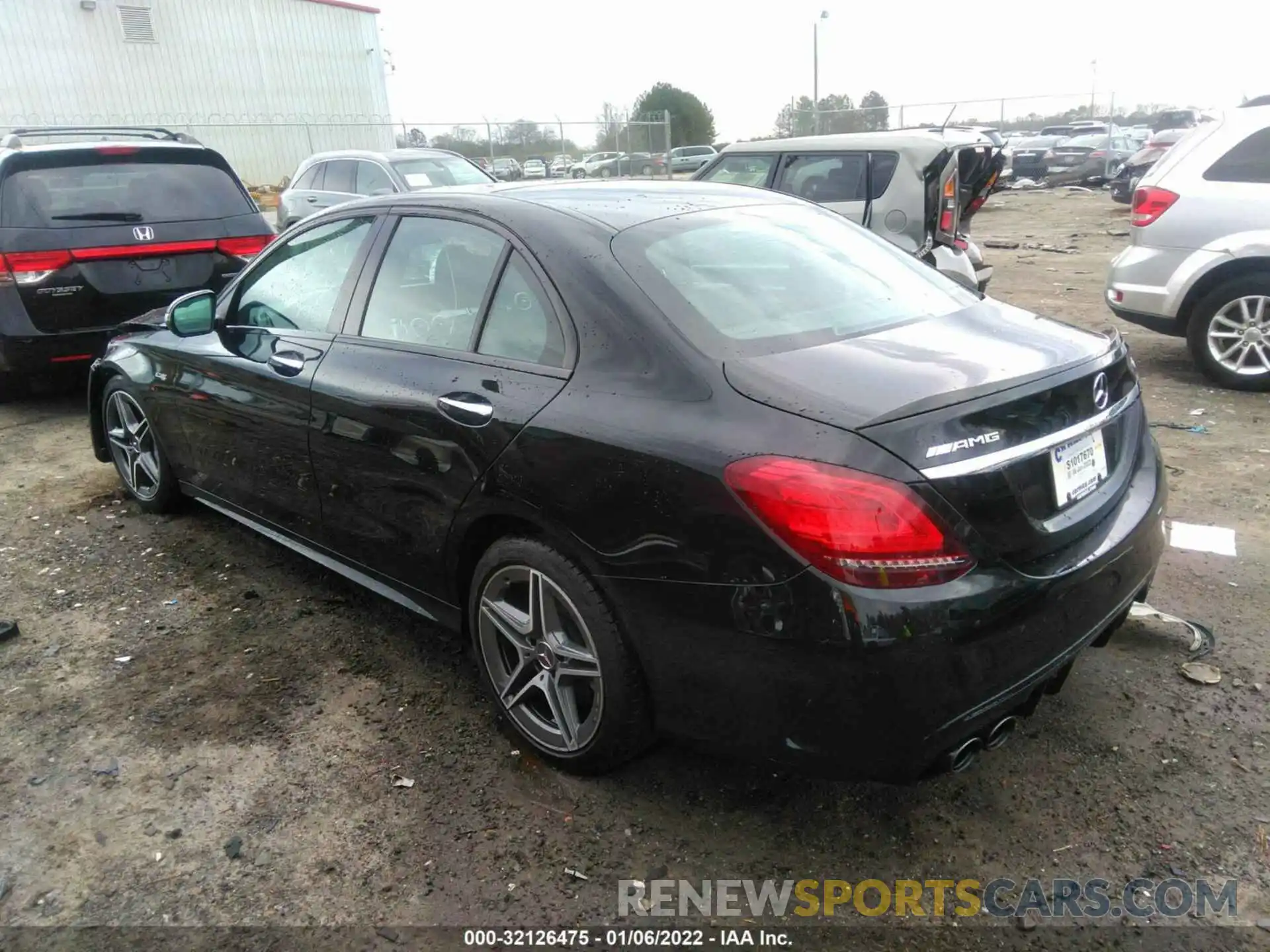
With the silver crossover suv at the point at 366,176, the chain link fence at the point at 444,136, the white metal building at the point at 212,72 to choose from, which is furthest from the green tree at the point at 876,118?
the silver crossover suv at the point at 366,176

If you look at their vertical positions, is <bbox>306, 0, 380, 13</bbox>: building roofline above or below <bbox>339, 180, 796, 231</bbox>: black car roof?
above

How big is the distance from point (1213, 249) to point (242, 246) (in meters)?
6.62

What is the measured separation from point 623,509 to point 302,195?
38.9 feet

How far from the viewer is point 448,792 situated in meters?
Answer: 2.68

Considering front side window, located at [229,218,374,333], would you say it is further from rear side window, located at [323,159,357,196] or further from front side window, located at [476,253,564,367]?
rear side window, located at [323,159,357,196]

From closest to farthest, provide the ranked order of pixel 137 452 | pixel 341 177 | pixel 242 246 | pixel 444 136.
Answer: pixel 137 452
pixel 242 246
pixel 341 177
pixel 444 136

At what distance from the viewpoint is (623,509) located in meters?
2.29

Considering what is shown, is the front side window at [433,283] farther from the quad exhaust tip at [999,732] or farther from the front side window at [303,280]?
the quad exhaust tip at [999,732]

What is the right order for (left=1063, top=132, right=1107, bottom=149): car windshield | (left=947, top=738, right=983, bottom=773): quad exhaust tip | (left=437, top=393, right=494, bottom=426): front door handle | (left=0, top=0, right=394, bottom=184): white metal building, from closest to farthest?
(left=947, top=738, right=983, bottom=773): quad exhaust tip → (left=437, top=393, right=494, bottom=426): front door handle → (left=0, top=0, right=394, bottom=184): white metal building → (left=1063, top=132, right=1107, bottom=149): car windshield

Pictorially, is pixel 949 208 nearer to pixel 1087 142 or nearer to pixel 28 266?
pixel 28 266

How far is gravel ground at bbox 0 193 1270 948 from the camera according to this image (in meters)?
2.32

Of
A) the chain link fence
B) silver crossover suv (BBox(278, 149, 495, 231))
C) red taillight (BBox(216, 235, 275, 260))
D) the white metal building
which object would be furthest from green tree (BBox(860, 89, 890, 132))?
red taillight (BBox(216, 235, 275, 260))

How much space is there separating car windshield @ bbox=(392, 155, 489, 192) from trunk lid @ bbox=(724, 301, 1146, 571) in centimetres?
971

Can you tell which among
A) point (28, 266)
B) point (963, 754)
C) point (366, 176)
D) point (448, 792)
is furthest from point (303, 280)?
point (366, 176)
